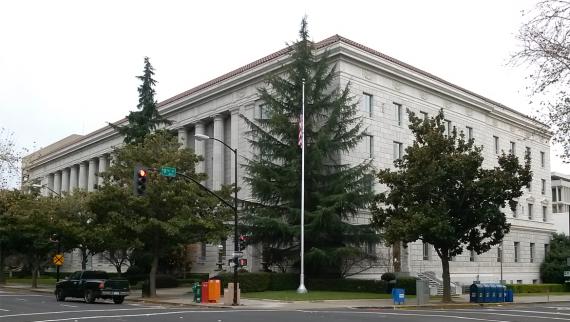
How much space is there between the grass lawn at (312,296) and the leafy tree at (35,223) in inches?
810

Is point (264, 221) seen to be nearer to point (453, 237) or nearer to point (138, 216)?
point (138, 216)

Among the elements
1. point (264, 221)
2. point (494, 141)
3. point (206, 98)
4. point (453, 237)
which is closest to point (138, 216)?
point (264, 221)

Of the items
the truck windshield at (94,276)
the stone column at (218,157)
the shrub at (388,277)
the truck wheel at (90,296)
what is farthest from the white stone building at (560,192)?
the truck wheel at (90,296)

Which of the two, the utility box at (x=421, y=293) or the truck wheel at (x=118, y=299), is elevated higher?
the utility box at (x=421, y=293)

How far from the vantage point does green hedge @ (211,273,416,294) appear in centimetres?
4197

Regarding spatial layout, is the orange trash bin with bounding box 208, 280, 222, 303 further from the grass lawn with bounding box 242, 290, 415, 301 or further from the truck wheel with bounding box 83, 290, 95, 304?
the truck wheel with bounding box 83, 290, 95, 304

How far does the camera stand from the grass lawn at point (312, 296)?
3691 centimetres

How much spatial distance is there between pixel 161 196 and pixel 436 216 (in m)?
16.0

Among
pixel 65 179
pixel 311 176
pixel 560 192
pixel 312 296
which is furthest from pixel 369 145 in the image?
pixel 560 192

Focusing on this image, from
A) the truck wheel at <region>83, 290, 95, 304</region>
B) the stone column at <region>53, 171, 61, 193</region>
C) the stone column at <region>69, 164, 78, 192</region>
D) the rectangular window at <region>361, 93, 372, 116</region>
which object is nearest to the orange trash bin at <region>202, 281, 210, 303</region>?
the truck wheel at <region>83, 290, 95, 304</region>

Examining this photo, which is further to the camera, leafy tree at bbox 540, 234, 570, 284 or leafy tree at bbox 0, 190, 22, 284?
leafy tree at bbox 540, 234, 570, 284

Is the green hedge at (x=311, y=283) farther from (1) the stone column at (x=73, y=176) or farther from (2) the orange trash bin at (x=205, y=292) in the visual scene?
(1) the stone column at (x=73, y=176)

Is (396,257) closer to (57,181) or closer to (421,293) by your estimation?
(421,293)

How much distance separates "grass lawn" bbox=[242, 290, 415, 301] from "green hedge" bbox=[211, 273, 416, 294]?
86cm
